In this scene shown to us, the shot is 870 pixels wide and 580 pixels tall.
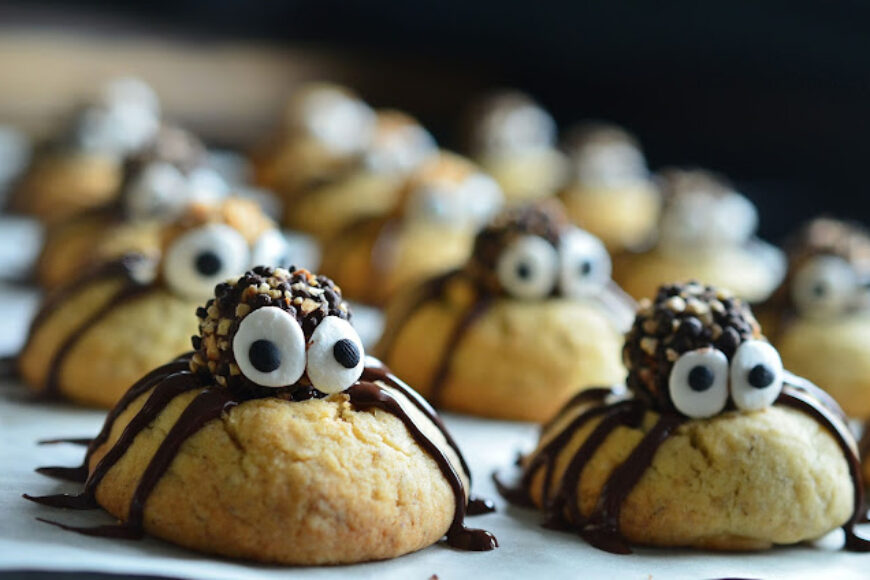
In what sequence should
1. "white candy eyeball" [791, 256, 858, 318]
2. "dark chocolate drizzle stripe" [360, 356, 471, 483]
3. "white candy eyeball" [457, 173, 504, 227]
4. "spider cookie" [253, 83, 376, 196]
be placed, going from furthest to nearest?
"spider cookie" [253, 83, 376, 196], "white candy eyeball" [457, 173, 504, 227], "white candy eyeball" [791, 256, 858, 318], "dark chocolate drizzle stripe" [360, 356, 471, 483]

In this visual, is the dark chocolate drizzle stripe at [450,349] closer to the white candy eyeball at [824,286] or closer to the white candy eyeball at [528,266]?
the white candy eyeball at [528,266]

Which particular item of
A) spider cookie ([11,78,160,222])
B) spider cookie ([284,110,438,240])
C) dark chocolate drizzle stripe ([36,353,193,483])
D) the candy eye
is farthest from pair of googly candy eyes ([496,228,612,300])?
spider cookie ([11,78,160,222])

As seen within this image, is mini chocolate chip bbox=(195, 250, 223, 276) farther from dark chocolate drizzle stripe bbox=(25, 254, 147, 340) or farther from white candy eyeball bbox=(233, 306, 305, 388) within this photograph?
white candy eyeball bbox=(233, 306, 305, 388)

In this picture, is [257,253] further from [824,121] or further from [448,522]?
[824,121]

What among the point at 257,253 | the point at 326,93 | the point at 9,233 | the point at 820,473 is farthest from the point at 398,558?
the point at 326,93

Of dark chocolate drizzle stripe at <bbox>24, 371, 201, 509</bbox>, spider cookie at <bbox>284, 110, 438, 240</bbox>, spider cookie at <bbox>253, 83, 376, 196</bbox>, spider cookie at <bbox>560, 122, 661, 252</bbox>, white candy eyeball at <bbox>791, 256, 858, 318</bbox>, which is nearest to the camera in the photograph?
dark chocolate drizzle stripe at <bbox>24, 371, 201, 509</bbox>

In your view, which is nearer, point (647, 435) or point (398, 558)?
point (398, 558)

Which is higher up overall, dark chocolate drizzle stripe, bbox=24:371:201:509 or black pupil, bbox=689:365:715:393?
black pupil, bbox=689:365:715:393
